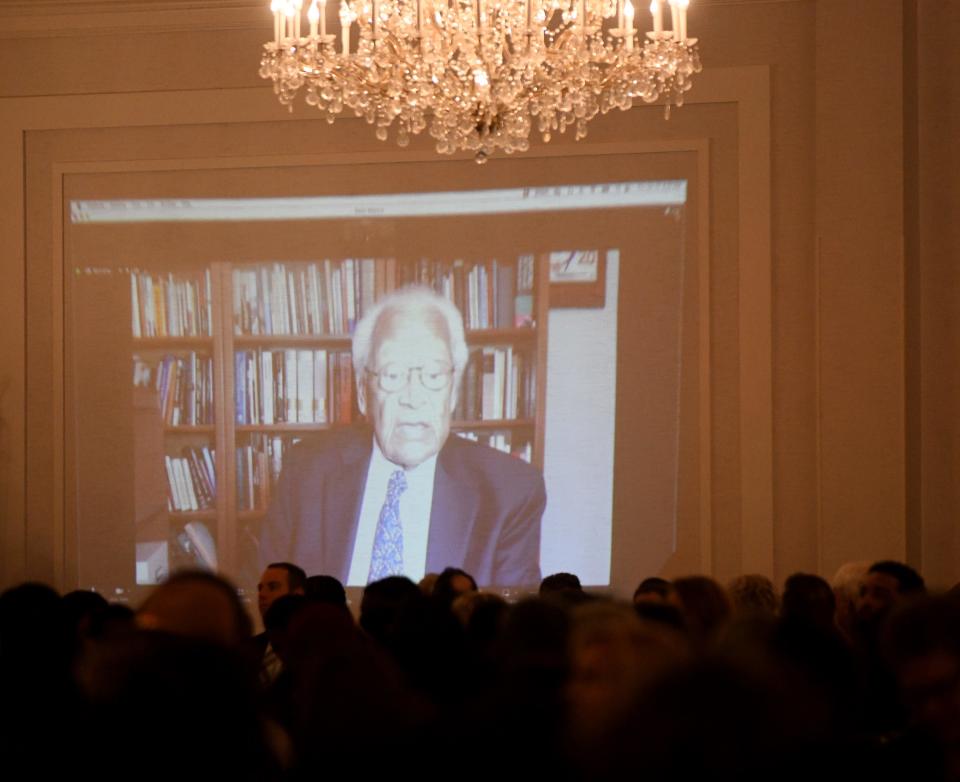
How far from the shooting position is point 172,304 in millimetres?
7574

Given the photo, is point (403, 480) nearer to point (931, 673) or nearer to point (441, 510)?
point (441, 510)

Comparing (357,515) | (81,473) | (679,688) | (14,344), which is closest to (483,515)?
(357,515)

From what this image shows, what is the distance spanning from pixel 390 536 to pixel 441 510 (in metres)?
0.31

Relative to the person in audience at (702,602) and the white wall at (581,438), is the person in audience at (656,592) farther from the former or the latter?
the white wall at (581,438)

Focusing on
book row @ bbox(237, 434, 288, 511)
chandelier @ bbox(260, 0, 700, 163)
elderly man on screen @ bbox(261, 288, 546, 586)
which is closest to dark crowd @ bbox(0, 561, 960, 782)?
chandelier @ bbox(260, 0, 700, 163)

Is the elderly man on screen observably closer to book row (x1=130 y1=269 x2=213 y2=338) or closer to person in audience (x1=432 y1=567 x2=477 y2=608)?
book row (x1=130 y1=269 x2=213 y2=338)

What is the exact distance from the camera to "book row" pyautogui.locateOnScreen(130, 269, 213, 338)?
755 centimetres

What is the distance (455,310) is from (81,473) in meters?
2.24

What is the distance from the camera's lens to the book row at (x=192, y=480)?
7.52m

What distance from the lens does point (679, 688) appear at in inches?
56.2

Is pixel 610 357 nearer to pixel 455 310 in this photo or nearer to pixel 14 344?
pixel 455 310

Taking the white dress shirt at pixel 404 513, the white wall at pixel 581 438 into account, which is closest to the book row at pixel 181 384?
the white dress shirt at pixel 404 513

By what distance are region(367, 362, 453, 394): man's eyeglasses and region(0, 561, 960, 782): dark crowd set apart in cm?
405

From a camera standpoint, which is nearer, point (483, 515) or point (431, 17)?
point (431, 17)
